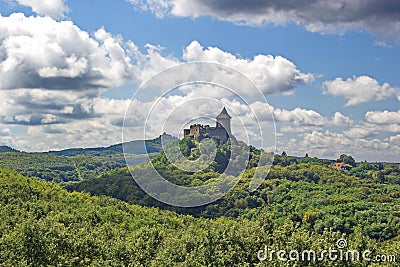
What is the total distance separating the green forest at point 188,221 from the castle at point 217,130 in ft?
14.8

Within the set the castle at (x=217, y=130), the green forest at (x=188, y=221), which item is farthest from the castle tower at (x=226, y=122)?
the green forest at (x=188, y=221)

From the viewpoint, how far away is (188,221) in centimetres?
10219

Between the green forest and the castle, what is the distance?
4499mm

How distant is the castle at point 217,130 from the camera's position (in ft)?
591

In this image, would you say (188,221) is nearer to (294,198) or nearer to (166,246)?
(166,246)

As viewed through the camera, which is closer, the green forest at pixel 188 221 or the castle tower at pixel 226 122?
the green forest at pixel 188 221

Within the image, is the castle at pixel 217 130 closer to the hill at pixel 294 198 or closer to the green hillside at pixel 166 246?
the hill at pixel 294 198

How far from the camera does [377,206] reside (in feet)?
463

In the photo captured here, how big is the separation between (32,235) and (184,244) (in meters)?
13.4

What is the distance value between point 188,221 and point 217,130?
84.8 meters

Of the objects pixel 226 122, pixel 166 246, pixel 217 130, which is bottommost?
pixel 166 246

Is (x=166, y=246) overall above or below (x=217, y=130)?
below

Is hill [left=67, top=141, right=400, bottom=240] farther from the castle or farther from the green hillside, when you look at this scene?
the green hillside

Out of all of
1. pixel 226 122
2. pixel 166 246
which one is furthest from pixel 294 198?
pixel 166 246
